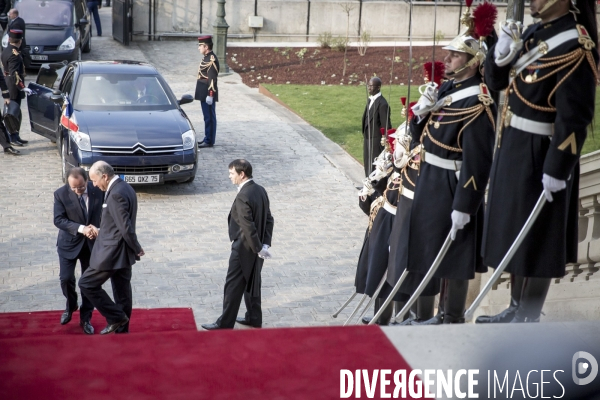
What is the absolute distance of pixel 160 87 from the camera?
14984mm

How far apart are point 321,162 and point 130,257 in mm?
8295

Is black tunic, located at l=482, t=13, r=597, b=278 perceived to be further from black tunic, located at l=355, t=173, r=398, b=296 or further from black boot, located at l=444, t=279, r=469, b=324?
black tunic, located at l=355, t=173, r=398, b=296

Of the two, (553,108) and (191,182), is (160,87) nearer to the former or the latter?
(191,182)

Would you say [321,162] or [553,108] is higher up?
[553,108]

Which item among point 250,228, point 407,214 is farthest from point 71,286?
point 407,214

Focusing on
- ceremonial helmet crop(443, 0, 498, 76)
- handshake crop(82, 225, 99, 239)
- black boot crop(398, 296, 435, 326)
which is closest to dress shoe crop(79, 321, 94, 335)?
handshake crop(82, 225, 99, 239)

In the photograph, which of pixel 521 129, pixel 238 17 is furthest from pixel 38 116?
pixel 238 17

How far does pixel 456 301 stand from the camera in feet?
18.2

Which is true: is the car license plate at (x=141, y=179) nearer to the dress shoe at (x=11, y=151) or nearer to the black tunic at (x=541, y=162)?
the dress shoe at (x=11, y=151)

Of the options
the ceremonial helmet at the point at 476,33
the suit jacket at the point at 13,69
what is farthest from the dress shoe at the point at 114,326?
the suit jacket at the point at 13,69

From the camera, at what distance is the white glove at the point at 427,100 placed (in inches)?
216

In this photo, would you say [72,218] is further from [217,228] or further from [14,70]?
[14,70]

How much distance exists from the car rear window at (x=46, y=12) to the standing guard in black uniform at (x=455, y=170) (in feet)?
64.4

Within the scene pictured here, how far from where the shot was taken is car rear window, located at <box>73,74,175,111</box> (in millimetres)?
14281
